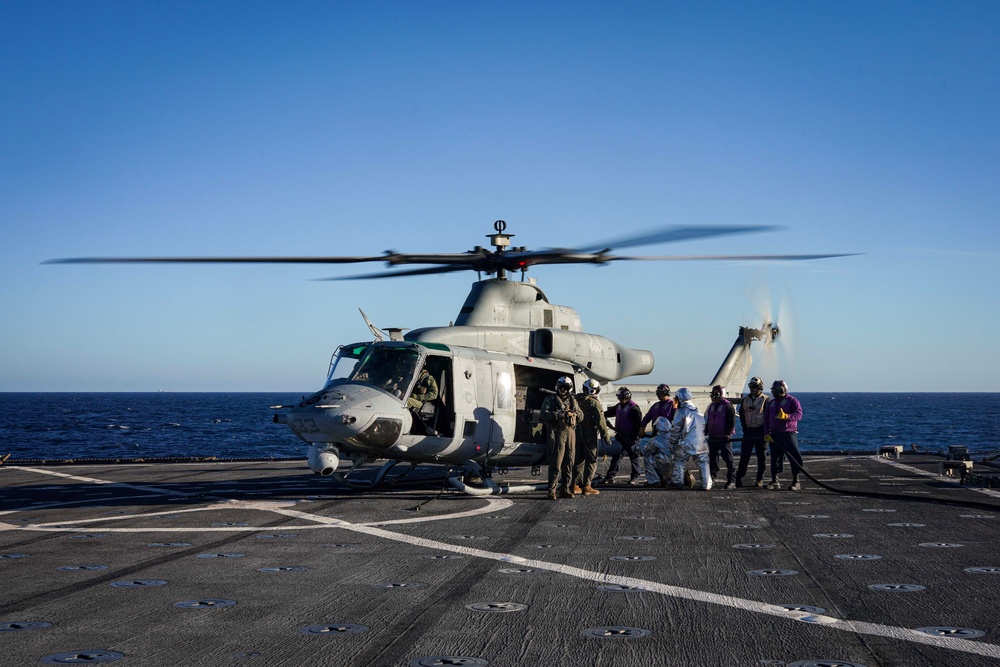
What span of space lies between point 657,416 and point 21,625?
12945 millimetres

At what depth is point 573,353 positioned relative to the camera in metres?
17.6

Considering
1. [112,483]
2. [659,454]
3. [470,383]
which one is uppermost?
[470,383]

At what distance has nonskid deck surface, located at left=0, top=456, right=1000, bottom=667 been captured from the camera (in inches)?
220

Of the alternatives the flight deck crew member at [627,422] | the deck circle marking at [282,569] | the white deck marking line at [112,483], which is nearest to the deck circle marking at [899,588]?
the deck circle marking at [282,569]

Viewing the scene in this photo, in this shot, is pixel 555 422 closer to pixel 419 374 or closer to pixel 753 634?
pixel 419 374

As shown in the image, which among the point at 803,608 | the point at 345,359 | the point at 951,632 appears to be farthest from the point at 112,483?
the point at 951,632

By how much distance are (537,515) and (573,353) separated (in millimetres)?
5451

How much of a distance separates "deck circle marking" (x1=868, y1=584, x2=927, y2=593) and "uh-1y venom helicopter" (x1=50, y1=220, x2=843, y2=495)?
254 inches

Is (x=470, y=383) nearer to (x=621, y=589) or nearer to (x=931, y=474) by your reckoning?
(x=621, y=589)

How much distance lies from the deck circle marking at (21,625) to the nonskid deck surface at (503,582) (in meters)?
0.02

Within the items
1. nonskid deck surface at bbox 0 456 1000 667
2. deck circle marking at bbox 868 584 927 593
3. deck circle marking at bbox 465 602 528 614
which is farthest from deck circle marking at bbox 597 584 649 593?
deck circle marking at bbox 868 584 927 593

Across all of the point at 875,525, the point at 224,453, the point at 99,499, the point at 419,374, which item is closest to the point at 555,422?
the point at 419,374

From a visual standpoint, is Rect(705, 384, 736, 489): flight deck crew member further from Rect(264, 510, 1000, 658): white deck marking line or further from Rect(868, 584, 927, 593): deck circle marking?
Rect(868, 584, 927, 593): deck circle marking

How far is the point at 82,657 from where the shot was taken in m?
5.38
